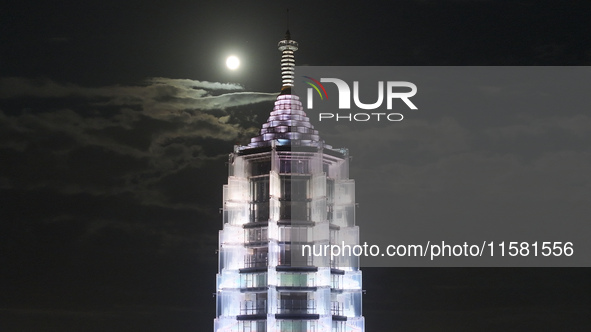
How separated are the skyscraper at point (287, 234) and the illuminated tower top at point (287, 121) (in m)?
0.05

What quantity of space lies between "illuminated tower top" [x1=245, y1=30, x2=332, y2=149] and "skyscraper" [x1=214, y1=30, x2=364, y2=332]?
0.05 metres

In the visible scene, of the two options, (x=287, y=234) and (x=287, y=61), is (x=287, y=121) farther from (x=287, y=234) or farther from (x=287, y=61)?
(x=287, y=234)

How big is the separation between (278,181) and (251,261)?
12.8ft

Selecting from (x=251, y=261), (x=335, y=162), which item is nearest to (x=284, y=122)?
(x=335, y=162)

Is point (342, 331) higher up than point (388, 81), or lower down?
lower down

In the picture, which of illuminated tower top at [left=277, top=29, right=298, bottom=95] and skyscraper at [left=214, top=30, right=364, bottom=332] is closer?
skyscraper at [left=214, top=30, right=364, bottom=332]

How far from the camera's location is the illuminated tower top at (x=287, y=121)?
60.7 metres

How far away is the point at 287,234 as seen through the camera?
59875mm

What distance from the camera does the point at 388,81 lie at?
5366 centimetres

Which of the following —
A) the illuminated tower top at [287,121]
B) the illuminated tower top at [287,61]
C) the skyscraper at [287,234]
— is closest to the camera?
the skyscraper at [287,234]

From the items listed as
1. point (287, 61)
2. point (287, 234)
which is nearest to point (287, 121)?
point (287, 61)

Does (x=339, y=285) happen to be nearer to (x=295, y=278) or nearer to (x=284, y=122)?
(x=295, y=278)

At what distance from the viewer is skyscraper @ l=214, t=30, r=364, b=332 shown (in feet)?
193

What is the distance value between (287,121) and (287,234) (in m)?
5.52
